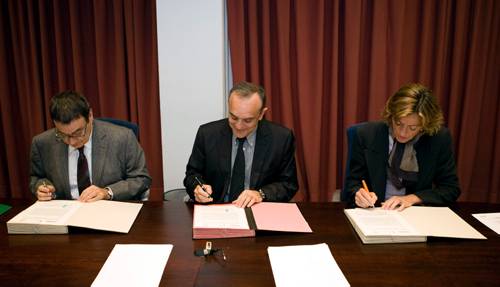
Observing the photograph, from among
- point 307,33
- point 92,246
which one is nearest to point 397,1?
point 307,33

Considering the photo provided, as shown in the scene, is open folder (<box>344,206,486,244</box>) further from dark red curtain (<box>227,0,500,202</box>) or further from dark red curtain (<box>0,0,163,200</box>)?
dark red curtain (<box>0,0,163,200</box>)

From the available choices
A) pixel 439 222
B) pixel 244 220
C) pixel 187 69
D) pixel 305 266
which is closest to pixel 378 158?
pixel 439 222

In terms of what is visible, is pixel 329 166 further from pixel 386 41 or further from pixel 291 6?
pixel 291 6

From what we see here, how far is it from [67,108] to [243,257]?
111 centimetres

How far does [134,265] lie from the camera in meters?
1.21

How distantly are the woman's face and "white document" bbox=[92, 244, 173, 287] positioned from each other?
119 centimetres

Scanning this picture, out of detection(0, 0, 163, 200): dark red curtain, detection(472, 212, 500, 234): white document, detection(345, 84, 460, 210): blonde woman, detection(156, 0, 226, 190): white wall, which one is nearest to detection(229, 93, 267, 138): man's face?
detection(345, 84, 460, 210): blonde woman

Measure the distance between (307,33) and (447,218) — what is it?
1862 mm

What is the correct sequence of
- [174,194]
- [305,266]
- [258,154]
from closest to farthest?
[305,266], [258,154], [174,194]

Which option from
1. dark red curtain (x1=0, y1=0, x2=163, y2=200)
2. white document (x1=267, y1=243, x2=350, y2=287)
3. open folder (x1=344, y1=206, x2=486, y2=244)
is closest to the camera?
white document (x1=267, y1=243, x2=350, y2=287)

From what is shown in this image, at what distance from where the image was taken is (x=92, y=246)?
1348 millimetres

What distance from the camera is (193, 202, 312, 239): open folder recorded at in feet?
4.69

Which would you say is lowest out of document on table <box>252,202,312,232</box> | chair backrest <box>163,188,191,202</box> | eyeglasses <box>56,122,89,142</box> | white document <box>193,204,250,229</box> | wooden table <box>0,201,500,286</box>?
chair backrest <box>163,188,191,202</box>

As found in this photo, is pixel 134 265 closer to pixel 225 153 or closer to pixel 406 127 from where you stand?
pixel 225 153
